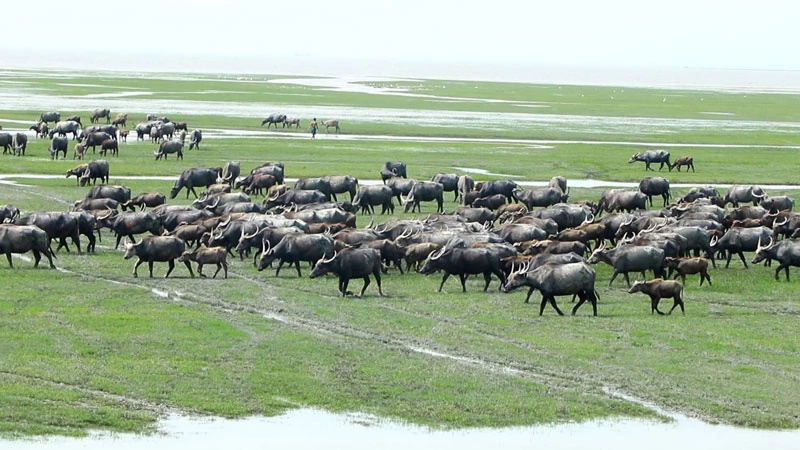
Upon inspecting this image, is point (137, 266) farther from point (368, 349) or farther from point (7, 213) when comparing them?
point (368, 349)

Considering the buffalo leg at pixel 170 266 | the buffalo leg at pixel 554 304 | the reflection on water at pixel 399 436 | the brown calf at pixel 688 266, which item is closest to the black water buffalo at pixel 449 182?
the brown calf at pixel 688 266

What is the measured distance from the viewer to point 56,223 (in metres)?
34.2

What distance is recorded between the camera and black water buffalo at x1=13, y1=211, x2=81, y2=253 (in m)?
33.8

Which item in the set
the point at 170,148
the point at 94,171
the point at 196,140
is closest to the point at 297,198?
the point at 94,171

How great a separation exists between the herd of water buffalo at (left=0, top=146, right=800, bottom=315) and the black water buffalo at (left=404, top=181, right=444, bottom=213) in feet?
1.11

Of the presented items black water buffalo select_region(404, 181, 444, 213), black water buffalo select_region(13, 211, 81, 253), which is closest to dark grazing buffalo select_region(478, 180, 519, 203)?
black water buffalo select_region(404, 181, 444, 213)

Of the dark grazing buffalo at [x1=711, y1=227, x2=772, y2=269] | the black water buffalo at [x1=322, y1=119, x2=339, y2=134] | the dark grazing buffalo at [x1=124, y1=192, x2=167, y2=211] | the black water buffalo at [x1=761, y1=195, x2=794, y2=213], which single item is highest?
the black water buffalo at [x1=761, y1=195, x2=794, y2=213]

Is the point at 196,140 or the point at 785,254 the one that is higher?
the point at 785,254

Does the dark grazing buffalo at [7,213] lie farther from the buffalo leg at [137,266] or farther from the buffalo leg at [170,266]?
the buffalo leg at [170,266]

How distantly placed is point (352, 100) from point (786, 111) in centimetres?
4403

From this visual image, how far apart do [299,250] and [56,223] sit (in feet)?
23.6

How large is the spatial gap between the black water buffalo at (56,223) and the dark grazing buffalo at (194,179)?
1301 centimetres

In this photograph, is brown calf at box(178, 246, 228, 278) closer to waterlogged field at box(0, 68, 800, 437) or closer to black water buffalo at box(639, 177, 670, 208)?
waterlogged field at box(0, 68, 800, 437)

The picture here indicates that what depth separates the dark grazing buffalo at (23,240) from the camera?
31.1m
